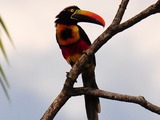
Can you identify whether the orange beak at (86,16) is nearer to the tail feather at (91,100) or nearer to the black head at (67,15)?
the black head at (67,15)

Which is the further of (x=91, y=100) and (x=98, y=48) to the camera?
(x=91, y=100)

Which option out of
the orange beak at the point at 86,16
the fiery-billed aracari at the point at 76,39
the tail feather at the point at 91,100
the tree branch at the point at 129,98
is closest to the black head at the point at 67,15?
the fiery-billed aracari at the point at 76,39

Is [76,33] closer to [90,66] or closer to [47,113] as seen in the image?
[90,66]

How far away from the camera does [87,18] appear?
28.4ft

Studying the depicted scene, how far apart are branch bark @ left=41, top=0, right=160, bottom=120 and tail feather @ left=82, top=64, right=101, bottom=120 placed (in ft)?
5.29

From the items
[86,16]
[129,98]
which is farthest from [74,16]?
[129,98]

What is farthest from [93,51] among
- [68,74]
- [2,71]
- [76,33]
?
[2,71]

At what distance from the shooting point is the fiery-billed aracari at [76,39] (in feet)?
27.9

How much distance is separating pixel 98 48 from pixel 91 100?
2.52 meters

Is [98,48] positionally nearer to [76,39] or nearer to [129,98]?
[129,98]

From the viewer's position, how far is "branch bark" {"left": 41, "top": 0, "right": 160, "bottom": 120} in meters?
6.28

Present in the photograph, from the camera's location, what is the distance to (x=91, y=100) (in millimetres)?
8555

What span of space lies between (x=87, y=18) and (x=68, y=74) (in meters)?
2.41

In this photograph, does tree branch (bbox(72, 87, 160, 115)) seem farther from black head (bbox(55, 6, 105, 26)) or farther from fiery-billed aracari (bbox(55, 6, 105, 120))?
black head (bbox(55, 6, 105, 26))
